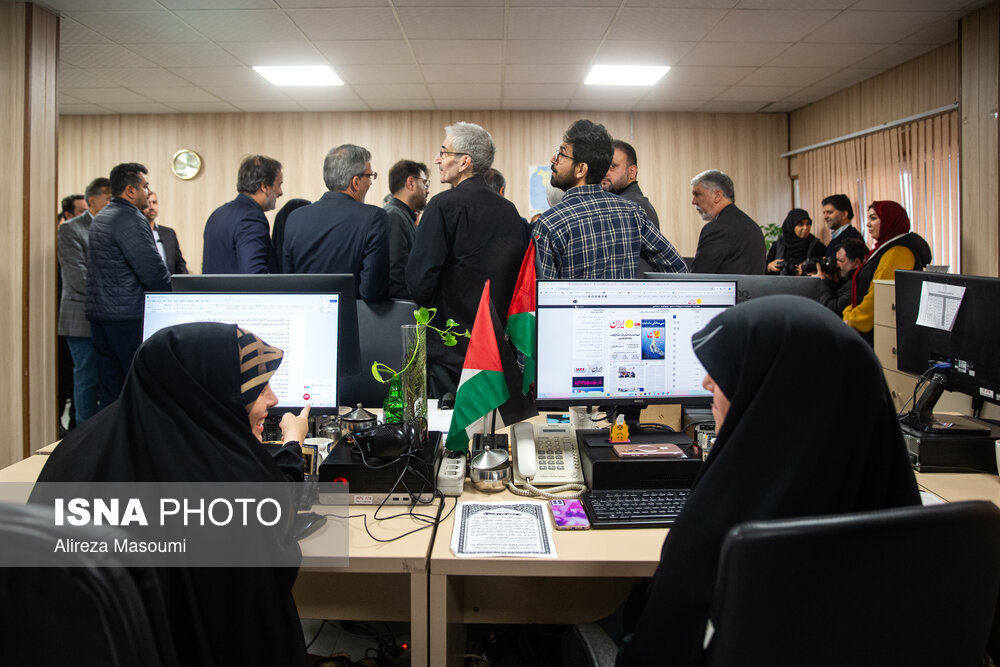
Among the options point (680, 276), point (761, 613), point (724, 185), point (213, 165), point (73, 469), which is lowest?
point (761, 613)

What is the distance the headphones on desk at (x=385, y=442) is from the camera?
4.89 feet

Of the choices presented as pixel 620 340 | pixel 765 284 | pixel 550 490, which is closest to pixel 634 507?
pixel 550 490

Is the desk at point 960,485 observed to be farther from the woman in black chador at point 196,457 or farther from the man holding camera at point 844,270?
the man holding camera at point 844,270

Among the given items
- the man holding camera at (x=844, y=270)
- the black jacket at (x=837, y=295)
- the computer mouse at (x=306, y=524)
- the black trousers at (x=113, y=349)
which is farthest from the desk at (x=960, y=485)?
the black trousers at (x=113, y=349)

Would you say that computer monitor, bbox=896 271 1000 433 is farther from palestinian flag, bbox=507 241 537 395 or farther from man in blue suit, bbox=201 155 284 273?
man in blue suit, bbox=201 155 284 273

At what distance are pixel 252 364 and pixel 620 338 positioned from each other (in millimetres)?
934

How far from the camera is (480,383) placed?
1.63 metres

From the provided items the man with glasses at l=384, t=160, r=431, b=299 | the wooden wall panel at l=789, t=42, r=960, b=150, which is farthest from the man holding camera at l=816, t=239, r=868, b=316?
the man with glasses at l=384, t=160, r=431, b=299

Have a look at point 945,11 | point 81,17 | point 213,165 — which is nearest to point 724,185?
point 945,11

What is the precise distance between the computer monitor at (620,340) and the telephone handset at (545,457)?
0.08 meters

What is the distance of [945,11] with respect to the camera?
13.4 ft

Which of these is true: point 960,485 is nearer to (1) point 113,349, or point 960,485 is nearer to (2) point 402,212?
(2) point 402,212

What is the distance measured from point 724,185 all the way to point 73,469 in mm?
3522

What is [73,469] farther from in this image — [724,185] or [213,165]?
[213,165]
